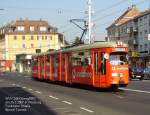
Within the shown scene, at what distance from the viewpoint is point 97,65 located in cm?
2911

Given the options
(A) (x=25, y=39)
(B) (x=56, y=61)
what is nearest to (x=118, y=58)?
(B) (x=56, y=61)

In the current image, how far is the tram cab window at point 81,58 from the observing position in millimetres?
30834

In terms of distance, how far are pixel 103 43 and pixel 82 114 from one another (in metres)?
12.8

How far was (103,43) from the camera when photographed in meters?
28.8

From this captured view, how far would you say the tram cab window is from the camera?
30.8 m

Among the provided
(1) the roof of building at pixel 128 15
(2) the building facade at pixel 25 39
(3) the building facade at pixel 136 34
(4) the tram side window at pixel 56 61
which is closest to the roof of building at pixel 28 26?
(2) the building facade at pixel 25 39

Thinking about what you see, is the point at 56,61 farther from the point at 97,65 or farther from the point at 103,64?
the point at 103,64

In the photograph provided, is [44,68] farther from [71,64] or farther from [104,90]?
[104,90]

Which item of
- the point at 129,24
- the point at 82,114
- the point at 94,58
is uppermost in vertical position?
the point at 129,24

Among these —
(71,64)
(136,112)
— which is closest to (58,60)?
(71,64)

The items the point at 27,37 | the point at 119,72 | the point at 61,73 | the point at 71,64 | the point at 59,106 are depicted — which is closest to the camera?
the point at 59,106

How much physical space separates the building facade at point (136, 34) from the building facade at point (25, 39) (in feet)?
139

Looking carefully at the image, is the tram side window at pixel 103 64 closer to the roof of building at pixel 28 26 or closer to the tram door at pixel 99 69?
the tram door at pixel 99 69

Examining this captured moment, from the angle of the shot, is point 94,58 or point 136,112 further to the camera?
point 94,58
